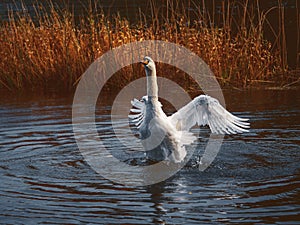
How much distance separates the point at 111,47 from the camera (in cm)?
1206

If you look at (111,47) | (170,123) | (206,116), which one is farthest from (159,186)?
(111,47)

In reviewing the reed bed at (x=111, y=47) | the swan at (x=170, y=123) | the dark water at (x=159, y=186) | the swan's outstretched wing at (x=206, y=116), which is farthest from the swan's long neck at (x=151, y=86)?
the reed bed at (x=111, y=47)

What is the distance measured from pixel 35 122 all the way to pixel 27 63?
3307 mm

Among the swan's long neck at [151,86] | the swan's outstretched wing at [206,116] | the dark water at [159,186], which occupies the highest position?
the swan's long neck at [151,86]

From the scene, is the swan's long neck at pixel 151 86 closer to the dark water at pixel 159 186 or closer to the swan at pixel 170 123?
the swan at pixel 170 123

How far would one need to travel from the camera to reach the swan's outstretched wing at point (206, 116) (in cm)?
748

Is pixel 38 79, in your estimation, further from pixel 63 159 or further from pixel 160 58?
pixel 63 159

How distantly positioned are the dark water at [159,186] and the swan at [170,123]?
0.35 meters

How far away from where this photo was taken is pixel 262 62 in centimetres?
1239

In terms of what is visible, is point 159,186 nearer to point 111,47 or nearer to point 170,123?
point 170,123

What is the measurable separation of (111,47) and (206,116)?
4.81 meters

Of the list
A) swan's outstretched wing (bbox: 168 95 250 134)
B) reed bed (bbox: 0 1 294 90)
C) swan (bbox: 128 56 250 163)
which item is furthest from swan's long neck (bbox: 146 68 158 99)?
reed bed (bbox: 0 1 294 90)

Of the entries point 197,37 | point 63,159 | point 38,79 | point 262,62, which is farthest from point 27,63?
point 63,159

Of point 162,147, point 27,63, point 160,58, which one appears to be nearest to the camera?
point 162,147
